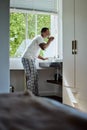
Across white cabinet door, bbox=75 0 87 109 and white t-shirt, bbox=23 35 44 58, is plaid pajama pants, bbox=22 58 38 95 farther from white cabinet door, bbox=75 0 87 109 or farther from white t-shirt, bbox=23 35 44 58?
white cabinet door, bbox=75 0 87 109

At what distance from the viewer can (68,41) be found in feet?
13.9

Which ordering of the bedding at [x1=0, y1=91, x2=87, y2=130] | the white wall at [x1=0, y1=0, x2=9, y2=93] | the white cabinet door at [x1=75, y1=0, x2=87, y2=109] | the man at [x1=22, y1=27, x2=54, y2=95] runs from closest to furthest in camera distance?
1. the bedding at [x1=0, y1=91, x2=87, y2=130]
2. the white wall at [x1=0, y1=0, x2=9, y2=93]
3. the white cabinet door at [x1=75, y1=0, x2=87, y2=109]
4. the man at [x1=22, y1=27, x2=54, y2=95]

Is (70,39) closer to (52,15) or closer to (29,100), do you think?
(52,15)

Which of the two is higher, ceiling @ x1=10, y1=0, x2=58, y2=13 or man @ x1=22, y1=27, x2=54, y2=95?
ceiling @ x1=10, y1=0, x2=58, y2=13

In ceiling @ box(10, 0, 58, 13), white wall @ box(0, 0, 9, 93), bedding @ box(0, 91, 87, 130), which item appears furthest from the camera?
ceiling @ box(10, 0, 58, 13)

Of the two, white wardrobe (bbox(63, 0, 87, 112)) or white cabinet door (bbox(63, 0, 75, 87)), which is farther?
white cabinet door (bbox(63, 0, 75, 87))

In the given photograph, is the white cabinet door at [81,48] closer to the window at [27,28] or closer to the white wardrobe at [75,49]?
the white wardrobe at [75,49]

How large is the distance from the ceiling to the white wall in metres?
2.49

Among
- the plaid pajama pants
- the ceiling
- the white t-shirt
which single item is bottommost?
the plaid pajama pants

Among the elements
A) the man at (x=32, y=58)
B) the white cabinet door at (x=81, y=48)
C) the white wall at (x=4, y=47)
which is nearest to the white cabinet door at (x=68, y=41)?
the white cabinet door at (x=81, y=48)

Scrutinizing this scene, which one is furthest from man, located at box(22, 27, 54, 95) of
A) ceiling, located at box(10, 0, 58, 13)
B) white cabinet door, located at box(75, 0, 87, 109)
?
white cabinet door, located at box(75, 0, 87, 109)

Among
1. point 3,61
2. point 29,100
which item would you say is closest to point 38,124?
point 29,100

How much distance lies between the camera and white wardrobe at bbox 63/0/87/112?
12.5 feet

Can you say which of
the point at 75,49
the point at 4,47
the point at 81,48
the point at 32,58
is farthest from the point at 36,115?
the point at 32,58
